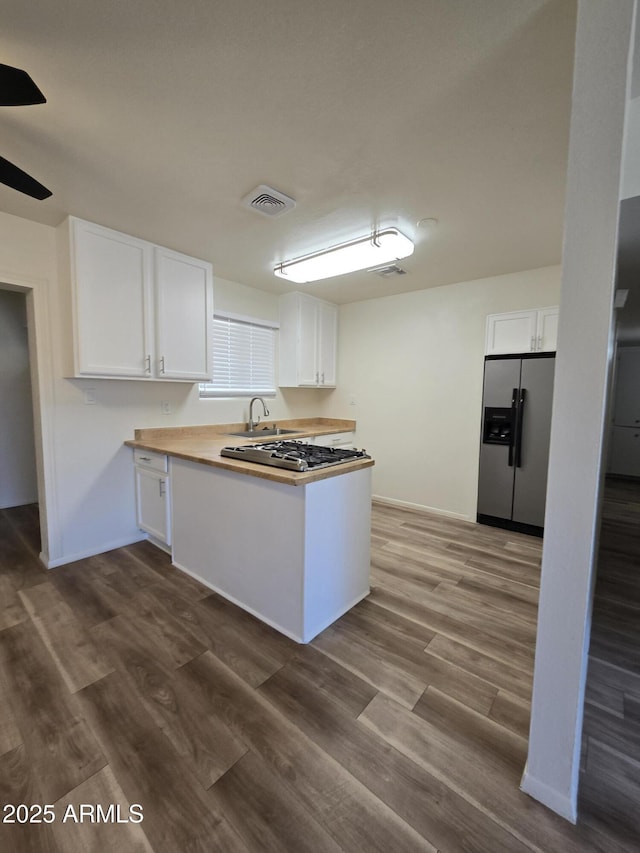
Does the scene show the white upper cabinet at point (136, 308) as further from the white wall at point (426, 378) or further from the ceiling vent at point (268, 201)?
the white wall at point (426, 378)

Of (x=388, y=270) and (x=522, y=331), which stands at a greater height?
(x=388, y=270)

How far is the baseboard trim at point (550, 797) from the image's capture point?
106 centimetres

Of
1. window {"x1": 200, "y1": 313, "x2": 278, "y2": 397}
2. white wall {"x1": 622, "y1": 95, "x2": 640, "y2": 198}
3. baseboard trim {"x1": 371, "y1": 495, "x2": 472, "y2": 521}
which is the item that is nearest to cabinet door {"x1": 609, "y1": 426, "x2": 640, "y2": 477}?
baseboard trim {"x1": 371, "y1": 495, "x2": 472, "y2": 521}

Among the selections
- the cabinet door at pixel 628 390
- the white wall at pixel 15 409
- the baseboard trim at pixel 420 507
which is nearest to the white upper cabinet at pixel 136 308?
the white wall at pixel 15 409

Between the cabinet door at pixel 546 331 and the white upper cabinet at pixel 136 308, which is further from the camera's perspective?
the cabinet door at pixel 546 331

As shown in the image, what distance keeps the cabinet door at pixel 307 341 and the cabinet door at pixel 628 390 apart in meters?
5.78

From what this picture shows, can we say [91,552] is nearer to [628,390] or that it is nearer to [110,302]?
[110,302]

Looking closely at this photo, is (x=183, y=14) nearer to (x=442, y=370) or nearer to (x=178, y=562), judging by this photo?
(x=178, y=562)

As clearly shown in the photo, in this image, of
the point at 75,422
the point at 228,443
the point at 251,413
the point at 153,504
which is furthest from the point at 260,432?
the point at 75,422

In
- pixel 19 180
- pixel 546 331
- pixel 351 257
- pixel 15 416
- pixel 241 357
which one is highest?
pixel 351 257

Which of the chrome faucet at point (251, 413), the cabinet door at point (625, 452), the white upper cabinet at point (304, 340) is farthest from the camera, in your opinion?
the cabinet door at point (625, 452)

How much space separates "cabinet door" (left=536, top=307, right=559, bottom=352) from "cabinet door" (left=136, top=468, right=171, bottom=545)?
3388 millimetres

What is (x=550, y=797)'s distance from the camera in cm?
109

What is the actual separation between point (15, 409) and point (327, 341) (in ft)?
12.2
